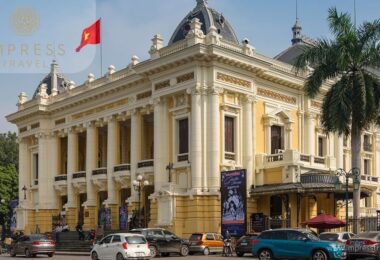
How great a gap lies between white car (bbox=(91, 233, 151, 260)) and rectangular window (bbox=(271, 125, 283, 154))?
20.8 metres

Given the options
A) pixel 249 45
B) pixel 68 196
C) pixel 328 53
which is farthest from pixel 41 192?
pixel 328 53

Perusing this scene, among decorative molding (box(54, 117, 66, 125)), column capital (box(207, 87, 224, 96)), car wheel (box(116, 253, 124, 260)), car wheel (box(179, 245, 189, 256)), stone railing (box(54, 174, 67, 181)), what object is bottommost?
car wheel (box(179, 245, 189, 256))

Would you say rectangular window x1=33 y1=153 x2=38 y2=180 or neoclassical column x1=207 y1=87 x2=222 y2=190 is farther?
rectangular window x1=33 y1=153 x2=38 y2=180

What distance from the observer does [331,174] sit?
44156mm

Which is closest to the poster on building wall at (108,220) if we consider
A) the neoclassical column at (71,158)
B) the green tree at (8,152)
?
the neoclassical column at (71,158)

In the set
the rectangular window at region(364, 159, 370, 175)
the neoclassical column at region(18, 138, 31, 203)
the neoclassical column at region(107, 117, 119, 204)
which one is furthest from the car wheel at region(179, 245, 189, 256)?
the neoclassical column at region(18, 138, 31, 203)

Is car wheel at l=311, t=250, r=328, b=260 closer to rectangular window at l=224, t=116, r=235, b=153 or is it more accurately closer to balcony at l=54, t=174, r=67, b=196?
rectangular window at l=224, t=116, r=235, b=153

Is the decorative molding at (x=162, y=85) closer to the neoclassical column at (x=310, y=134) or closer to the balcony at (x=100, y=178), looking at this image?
the balcony at (x=100, y=178)

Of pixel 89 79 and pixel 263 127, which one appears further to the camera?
pixel 89 79

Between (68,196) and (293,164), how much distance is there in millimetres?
22462

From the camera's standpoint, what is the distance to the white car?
28688 mm

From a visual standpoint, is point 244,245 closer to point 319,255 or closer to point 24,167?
point 319,255

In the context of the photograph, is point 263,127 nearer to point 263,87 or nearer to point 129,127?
point 263,87

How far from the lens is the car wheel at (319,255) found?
87.3 ft
